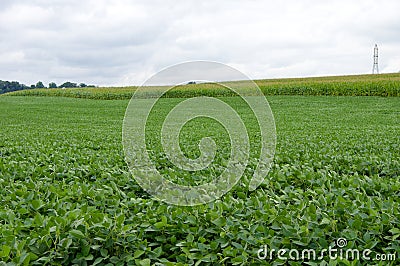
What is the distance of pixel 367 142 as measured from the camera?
24.9ft
